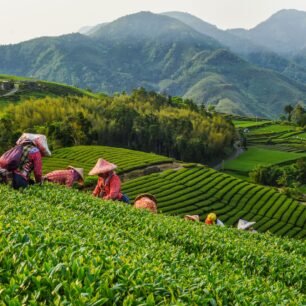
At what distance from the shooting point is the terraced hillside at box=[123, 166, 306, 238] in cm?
4531

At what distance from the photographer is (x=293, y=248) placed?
11.0 meters

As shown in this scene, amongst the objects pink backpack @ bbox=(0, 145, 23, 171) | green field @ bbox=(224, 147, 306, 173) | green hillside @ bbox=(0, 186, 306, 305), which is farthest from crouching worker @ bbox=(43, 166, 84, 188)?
green field @ bbox=(224, 147, 306, 173)

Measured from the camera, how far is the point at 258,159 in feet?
297

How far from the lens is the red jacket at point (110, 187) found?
13891 mm

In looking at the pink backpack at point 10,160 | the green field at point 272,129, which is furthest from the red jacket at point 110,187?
the green field at point 272,129

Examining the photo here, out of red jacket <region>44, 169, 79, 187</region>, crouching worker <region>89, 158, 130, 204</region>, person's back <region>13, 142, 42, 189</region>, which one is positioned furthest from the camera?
red jacket <region>44, 169, 79, 187</region>

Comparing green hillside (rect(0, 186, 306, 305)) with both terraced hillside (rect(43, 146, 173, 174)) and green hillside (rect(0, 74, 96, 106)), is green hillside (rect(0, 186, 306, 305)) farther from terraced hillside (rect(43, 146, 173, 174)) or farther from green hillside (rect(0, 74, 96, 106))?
green hillside (rect(0, 74, 96, 106))

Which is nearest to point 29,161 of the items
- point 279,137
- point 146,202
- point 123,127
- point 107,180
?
point 107,180

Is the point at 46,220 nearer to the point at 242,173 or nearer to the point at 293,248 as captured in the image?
the point at 293,248

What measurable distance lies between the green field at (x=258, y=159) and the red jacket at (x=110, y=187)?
7088 centimetres

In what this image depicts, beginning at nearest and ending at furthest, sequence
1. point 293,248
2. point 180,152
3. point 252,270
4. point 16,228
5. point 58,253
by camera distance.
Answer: point 58,253, point 16,228, point 252,270, point 293,248, point 180,152

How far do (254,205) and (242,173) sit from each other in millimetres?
32115

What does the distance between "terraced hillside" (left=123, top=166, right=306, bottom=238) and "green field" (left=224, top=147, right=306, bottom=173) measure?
1086 inches

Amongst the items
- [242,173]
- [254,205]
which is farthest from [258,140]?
[254,205]
